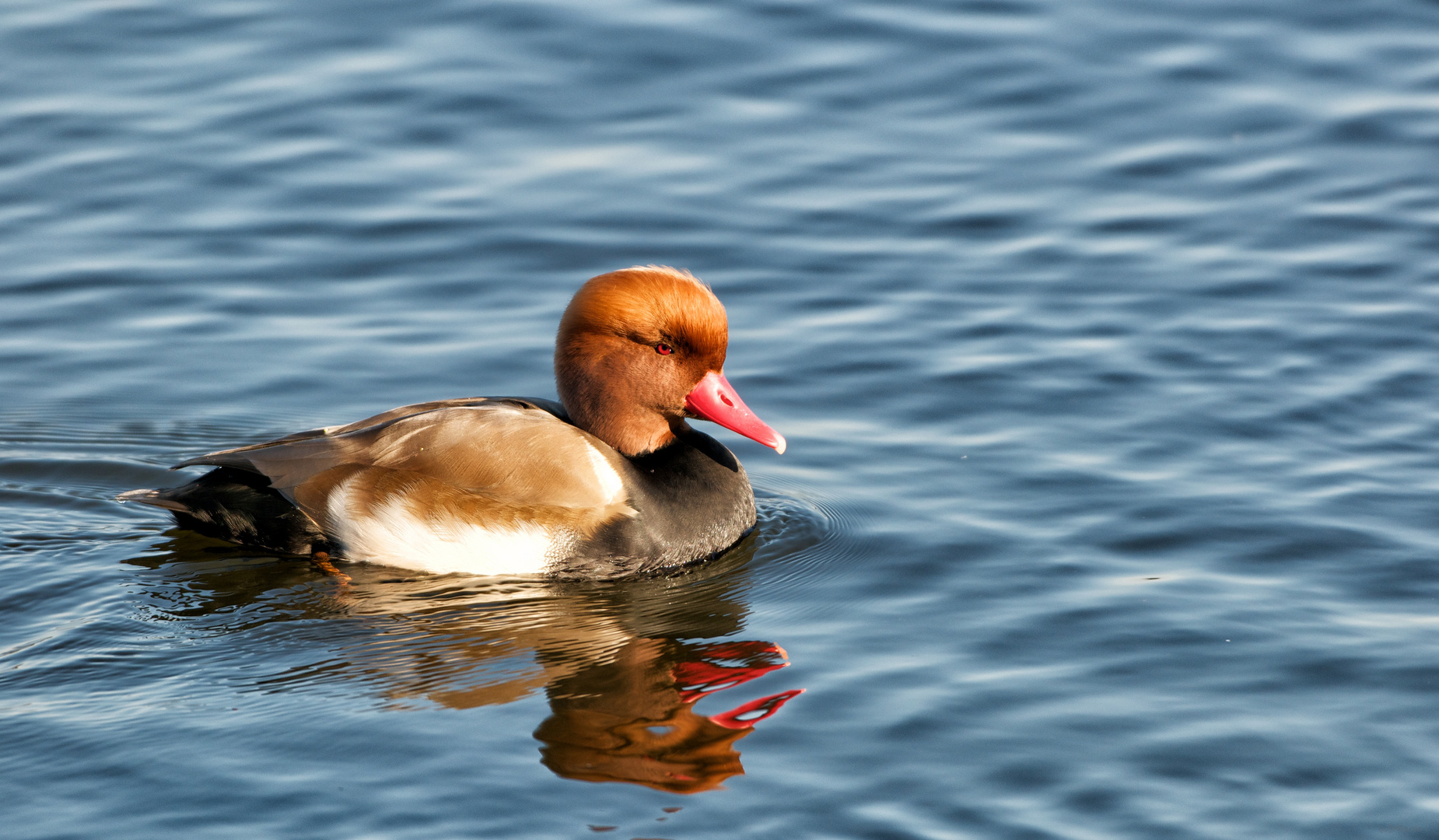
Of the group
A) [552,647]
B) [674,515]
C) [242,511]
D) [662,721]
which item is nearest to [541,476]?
[674,515]

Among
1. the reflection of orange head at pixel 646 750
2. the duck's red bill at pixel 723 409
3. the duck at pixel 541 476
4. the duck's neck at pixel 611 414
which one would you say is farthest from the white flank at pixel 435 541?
the reflection of orange head at pixel 646 750

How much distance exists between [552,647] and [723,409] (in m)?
1.37

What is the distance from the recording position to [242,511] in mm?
6922

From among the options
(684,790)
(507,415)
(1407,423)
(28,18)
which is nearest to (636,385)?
(507,415)

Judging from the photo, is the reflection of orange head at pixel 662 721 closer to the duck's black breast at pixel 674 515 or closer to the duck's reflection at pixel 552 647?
the duck's reflection at pixel 552 647

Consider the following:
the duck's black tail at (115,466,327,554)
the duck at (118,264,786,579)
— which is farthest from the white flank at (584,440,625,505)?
the duck's black tail at (115,466,327,554)

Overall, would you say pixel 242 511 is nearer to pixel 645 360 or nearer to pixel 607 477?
pixel 607 477

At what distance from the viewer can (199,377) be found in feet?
28.3

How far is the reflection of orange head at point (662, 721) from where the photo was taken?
5.45 m

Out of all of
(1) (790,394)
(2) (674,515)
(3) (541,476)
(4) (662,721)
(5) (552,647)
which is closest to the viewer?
(4) (662,721)

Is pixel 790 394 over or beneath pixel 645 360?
beneath

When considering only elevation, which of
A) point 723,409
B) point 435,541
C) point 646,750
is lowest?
point 646,750

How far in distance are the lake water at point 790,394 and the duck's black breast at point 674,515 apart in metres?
0.11

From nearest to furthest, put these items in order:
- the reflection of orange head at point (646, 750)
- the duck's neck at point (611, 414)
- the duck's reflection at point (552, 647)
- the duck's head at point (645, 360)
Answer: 1. the reflection of orange head at point (646, 750)
2. the duck's reflection at point (552, 647)
3. the duck's head at point (645, 360)
4. the duck's neck at point (611, 414)
